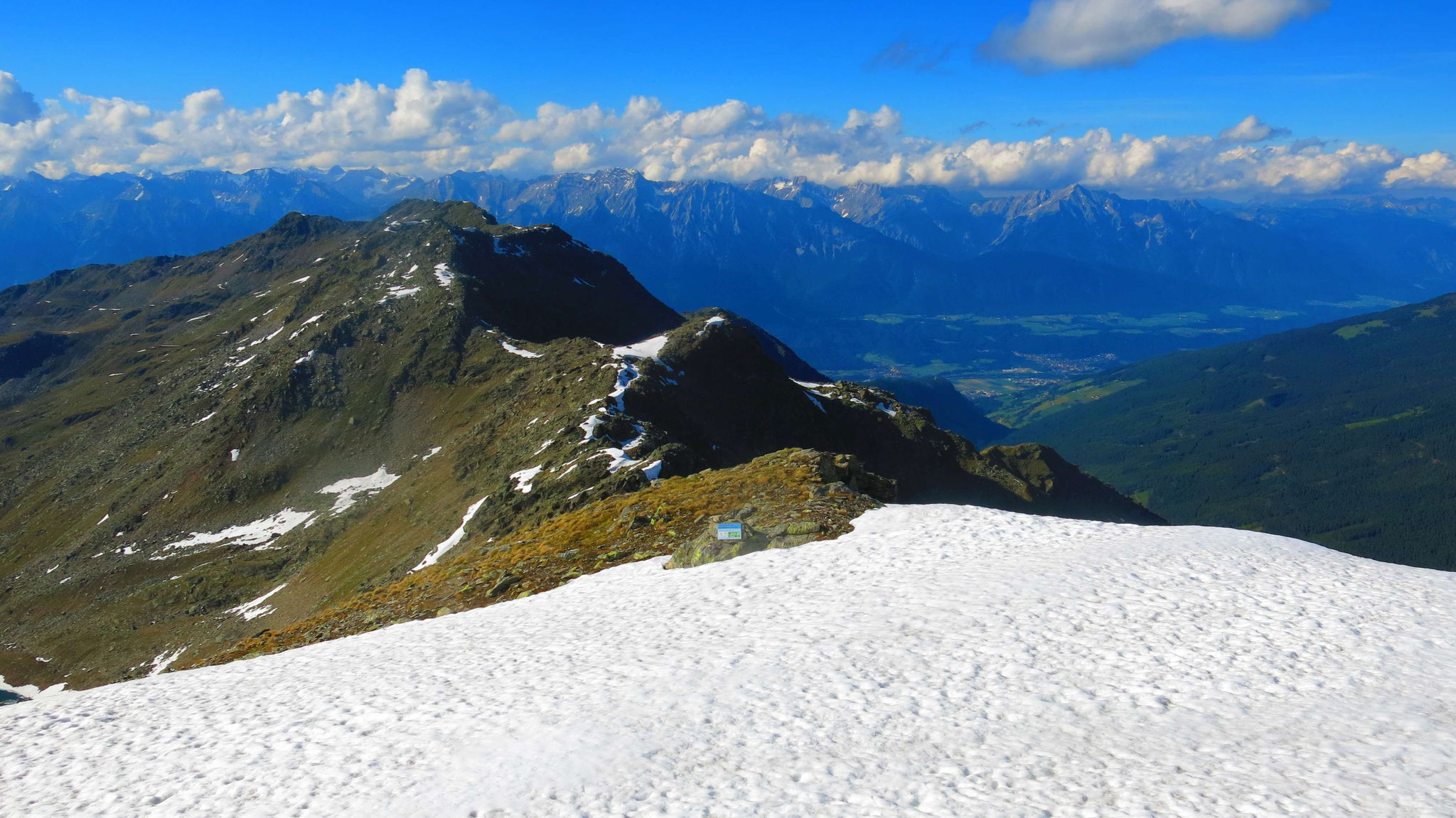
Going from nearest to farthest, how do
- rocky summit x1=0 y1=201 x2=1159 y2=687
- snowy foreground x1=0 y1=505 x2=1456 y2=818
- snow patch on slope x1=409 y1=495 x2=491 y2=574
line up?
snowy foreground x1=0 y1=505 x2=1456 y2=818 → rocky summit x1=0 y1=201 x2=1159 y2=687 → snow patch on slope x1=409 y1=495 x2=491 y2=574

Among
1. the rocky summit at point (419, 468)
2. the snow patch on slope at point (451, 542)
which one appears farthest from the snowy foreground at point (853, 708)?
the snow patch on slope at point (451, 542)

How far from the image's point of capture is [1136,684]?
16.9 m

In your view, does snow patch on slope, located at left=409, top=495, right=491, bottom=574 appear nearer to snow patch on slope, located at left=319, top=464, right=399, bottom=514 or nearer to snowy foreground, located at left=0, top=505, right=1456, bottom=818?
snow patch on slope, located at left=319, top=464, right=399, bottom=514

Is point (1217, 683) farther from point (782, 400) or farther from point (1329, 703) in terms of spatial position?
point (782, 400)

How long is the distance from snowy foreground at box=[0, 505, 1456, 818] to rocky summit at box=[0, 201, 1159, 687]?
859 cm

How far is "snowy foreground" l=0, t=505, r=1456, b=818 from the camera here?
526 inches

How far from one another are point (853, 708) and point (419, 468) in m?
90.7

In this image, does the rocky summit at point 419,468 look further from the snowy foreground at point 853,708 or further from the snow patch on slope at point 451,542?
the snowy foreground at point 853,708

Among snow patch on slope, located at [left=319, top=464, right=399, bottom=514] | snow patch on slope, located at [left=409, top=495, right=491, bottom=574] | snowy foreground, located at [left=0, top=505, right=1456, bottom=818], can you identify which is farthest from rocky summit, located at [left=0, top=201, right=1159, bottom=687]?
snowy foreground, located at [left=0, top=505, right=1456, bottom=818]

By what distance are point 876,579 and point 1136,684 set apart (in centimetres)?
892

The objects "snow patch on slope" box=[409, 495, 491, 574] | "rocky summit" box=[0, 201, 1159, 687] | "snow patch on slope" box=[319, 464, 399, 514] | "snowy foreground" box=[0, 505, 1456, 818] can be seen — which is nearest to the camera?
"snowy foreground" box=[0, 505, 1456, 818]

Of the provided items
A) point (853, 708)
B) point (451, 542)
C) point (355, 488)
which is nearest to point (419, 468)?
point (355, 488)

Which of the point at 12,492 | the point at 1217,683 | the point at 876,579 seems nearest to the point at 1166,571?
the point at 1217,683

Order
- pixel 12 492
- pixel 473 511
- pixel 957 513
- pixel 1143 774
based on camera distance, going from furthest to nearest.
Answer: pixel 12 492 → pixel 473 511 → pixel 957 513 → pixel 1143 774
